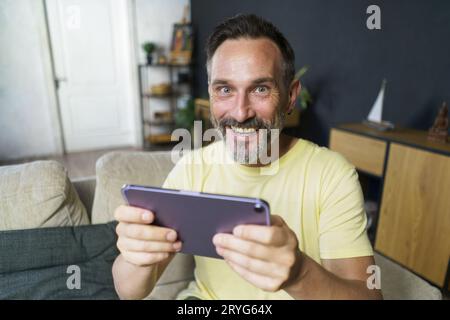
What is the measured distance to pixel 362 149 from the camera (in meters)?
1.90

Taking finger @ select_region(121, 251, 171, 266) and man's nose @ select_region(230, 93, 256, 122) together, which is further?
man's nose @ select_region(230, 93, 256, 122)

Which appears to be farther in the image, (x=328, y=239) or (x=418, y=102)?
(x=418, y=102)

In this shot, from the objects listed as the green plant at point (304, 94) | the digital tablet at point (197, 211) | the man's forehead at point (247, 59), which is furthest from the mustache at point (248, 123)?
the green plant at point (304, 94)

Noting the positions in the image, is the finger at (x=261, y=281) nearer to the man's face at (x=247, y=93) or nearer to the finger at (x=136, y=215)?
the finger at (x=136, y=215)

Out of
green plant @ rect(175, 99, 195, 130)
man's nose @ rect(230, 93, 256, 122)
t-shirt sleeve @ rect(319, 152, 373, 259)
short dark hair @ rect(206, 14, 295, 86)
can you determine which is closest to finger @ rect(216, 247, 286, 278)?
t-shirt sleeve @ rect(319, 152, 373, 259)

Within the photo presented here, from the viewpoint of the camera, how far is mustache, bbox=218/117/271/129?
2.65 ft

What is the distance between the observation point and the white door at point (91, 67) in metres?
1.26

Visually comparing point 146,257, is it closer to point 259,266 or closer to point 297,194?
point 259,266

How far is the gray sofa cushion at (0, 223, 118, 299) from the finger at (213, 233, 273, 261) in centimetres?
72

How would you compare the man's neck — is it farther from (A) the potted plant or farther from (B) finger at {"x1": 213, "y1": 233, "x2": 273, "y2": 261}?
(A) the potted plant

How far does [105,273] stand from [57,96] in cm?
90

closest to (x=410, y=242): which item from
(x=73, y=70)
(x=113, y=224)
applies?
(x=113, y=224)

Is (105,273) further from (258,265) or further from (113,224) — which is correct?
(258,265)

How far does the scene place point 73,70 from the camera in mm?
1454
